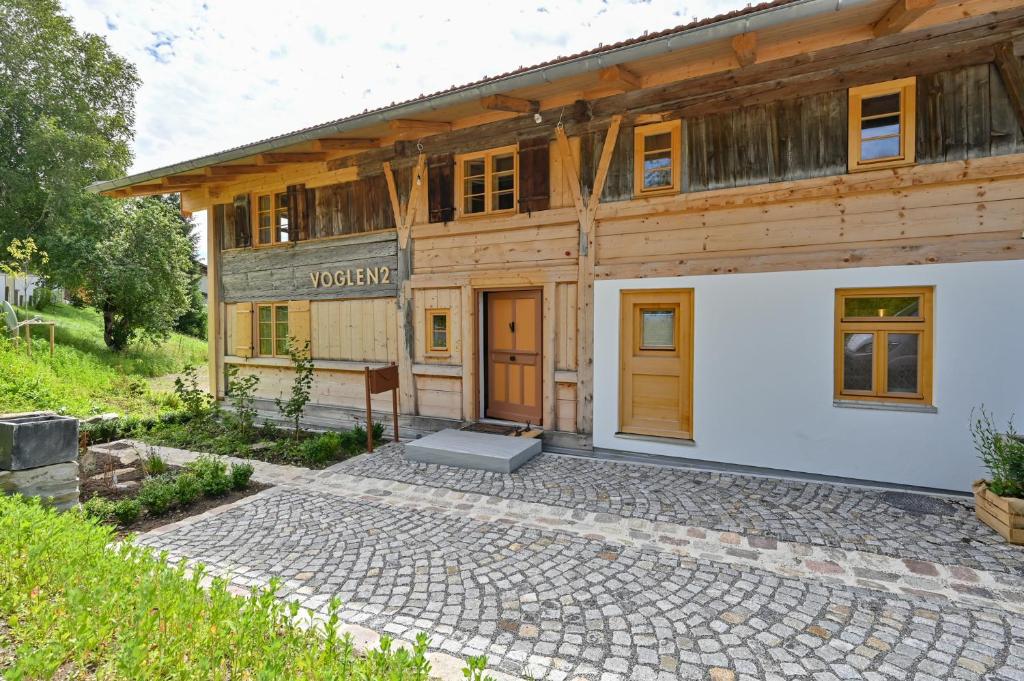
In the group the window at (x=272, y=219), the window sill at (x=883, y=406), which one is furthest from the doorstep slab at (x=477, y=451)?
the window at (x=272, y=219)

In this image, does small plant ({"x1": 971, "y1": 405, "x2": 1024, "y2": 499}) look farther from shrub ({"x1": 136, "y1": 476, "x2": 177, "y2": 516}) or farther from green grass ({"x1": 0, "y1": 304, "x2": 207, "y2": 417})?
green grass ({"x1": 0, "y1": 304, "x2": 207, "y2": 417})

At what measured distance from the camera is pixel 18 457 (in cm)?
390

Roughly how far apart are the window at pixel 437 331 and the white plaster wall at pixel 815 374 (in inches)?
102

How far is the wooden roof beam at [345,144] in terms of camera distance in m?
8.01

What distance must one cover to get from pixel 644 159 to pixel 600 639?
554cm

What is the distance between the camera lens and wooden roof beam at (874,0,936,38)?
4.52 metres

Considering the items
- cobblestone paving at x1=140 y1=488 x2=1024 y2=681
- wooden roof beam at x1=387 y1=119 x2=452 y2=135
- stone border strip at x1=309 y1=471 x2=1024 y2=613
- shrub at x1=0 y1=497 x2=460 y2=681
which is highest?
wooden roof beam at x1=387 y1=119 x2=452 y2=135

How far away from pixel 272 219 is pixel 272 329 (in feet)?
7.21

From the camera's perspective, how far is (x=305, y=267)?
932 cm

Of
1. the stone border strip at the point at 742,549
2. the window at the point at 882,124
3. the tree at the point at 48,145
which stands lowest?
the stone border strip at the point at 742,549

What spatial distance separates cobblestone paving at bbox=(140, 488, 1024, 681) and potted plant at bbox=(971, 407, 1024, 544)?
1.33 metres

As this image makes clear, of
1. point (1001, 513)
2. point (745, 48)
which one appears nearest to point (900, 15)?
point (745, 48)

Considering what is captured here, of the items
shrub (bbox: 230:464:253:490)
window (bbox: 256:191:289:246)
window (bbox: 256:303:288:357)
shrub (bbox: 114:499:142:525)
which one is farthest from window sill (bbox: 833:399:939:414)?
window (bbox: 256:191:289:246)

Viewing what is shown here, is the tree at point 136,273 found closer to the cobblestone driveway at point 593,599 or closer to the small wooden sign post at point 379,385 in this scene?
the small wooden sign post at point 379,385
